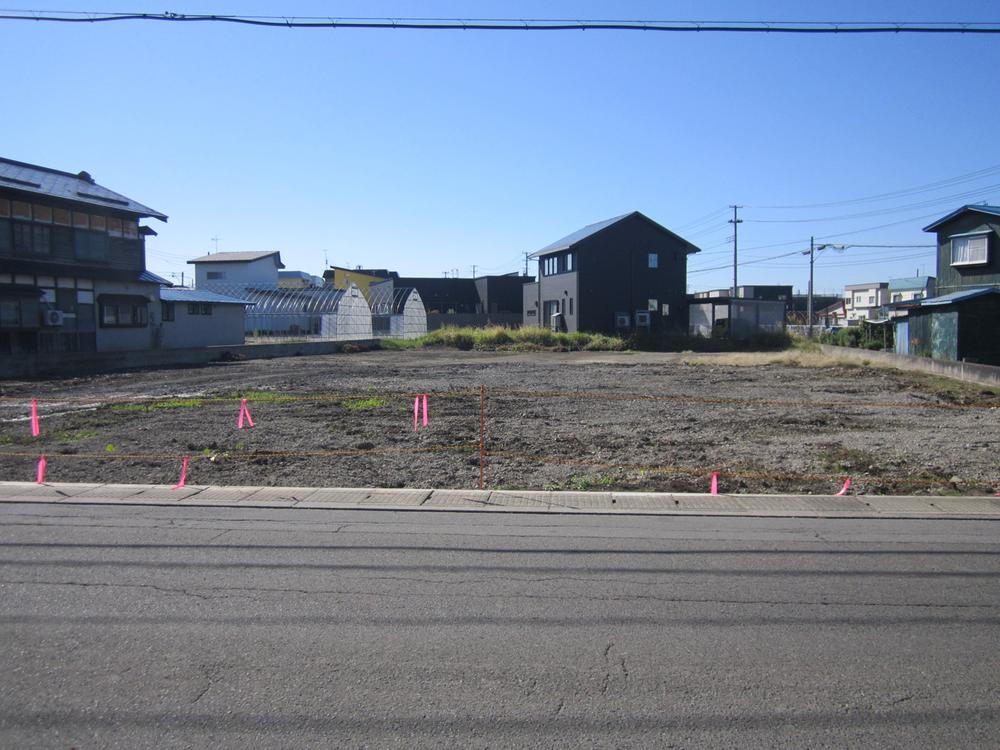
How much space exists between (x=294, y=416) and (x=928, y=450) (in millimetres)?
12342

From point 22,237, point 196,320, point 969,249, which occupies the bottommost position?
point 196,320

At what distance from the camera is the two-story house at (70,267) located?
3022cm

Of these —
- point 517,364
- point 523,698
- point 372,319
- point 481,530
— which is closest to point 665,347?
point 517,364

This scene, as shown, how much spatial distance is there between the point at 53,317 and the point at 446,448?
25739mm

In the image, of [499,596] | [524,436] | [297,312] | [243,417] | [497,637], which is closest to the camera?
[497,637]

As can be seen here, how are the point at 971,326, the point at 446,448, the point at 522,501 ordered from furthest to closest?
the point at 971,326 → the point at 446,448 → the point at 522,501

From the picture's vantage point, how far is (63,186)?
112ft

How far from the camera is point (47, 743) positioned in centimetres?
372

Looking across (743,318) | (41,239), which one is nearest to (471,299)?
(743,318)

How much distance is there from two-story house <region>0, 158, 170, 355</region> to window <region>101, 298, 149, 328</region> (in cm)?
5

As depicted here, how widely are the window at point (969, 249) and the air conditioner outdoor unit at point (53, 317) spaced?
1542 inches

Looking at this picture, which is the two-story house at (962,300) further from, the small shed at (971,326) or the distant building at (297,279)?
the distant building at (297,279)

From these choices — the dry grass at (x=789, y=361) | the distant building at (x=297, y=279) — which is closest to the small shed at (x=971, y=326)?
the dry grass at (x=789, y=361)

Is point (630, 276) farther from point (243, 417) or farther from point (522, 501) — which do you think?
point (522, 501)
